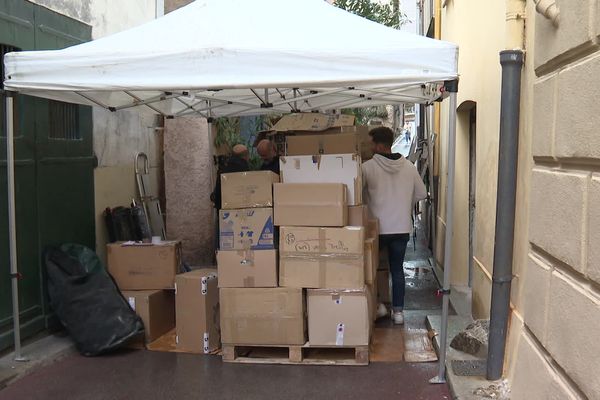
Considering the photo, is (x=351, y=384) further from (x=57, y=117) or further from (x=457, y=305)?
(x=57, y=117)

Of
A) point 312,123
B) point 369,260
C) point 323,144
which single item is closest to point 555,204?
point 369,260

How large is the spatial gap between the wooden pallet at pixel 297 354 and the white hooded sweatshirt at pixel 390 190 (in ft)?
4.16

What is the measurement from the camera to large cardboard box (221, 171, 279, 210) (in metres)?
5.17

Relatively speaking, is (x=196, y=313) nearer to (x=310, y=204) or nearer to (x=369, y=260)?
(x=310, y=204)

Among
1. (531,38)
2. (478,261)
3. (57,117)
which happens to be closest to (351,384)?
(478,261)

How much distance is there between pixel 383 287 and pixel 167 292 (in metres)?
2.13

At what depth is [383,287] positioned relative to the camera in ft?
21.5

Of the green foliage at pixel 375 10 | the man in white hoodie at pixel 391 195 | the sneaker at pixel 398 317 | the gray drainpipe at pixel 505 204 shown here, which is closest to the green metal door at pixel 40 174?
the man in white hoodie at pixel 391 195

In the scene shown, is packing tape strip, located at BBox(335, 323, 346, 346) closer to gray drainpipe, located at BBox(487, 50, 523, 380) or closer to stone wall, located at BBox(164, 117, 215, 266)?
gray drainpipe, located at BBox(487, 50, 523, 380)

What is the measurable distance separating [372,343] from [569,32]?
128 inches

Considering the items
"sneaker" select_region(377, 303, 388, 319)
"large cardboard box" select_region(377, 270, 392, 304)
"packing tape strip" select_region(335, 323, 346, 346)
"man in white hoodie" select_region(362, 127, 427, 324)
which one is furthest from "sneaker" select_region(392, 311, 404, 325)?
"packing tape strip" select_region(335, 323, 346, 346)

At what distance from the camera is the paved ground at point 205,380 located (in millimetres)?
4527

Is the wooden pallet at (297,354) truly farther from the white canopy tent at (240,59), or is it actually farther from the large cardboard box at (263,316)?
the white canopy tent at (240,59)

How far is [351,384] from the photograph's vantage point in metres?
4.68
